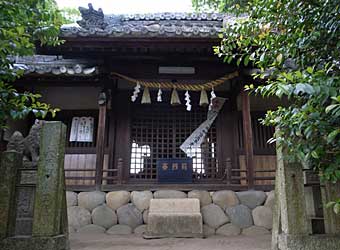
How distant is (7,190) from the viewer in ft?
11.2

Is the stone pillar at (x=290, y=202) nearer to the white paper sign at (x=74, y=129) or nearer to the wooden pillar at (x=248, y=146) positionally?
the wooden pillar at (x=248, y=146)

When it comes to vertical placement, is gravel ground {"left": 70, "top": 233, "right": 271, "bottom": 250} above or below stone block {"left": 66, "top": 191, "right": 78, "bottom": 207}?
below

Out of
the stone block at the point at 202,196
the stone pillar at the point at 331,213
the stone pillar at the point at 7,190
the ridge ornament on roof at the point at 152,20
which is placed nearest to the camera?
the stone pillar at the point at 331,213

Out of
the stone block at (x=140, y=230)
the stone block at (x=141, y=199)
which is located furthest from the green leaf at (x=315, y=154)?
the stone block at (x=141, y=199)

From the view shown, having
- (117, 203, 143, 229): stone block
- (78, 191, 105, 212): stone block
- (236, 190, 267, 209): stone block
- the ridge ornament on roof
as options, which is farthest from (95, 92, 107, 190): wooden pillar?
(236, 190, 267, 209): stone block

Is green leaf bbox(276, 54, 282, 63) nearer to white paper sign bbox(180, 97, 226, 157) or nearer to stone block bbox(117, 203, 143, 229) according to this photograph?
stone block bbox(117, 203, 143, 229)

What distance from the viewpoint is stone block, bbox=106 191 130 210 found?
21.1 ft

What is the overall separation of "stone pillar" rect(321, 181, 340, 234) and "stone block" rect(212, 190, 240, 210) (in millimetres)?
3200

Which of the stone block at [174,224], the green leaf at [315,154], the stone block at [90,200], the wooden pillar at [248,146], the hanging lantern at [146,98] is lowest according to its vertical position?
the stone block at [174,224]

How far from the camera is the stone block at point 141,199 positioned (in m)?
6.36

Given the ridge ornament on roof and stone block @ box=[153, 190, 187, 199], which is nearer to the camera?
stone block @ box=[153, 190, 187, 199]

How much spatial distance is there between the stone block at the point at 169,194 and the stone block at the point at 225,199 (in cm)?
73

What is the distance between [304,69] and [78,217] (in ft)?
18.1

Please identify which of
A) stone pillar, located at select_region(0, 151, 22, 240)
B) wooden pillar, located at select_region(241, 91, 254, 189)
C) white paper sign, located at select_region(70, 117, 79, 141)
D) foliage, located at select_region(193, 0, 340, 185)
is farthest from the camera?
white paper sign, located at select_region(70, 117, 79, 141)
